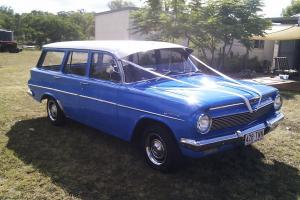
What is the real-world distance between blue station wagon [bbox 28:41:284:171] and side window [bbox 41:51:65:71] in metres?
0.02

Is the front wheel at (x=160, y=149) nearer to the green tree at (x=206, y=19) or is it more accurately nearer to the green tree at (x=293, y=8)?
the green tree at (x=206, y=19)

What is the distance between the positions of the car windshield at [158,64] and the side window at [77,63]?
1.05 metres

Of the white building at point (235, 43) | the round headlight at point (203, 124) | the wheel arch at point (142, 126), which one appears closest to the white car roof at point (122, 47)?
the wheel arch at point (142, 126)

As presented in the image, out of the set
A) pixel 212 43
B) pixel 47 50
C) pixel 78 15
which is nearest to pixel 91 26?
pixel 78 15

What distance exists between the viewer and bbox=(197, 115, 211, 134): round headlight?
4129mm

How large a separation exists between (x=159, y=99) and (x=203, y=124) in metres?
0.67

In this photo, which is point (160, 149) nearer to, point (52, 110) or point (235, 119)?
point (235, 119)

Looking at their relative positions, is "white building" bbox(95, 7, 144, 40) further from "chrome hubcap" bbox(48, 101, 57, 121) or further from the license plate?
the license plate

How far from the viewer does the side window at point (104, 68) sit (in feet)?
17.3

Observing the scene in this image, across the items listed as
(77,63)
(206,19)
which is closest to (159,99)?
(77,63)

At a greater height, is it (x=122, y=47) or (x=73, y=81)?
(x=122, y=47)

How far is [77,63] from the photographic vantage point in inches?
247

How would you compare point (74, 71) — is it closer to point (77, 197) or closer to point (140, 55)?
point (140, 55)

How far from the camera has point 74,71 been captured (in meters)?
6.24
